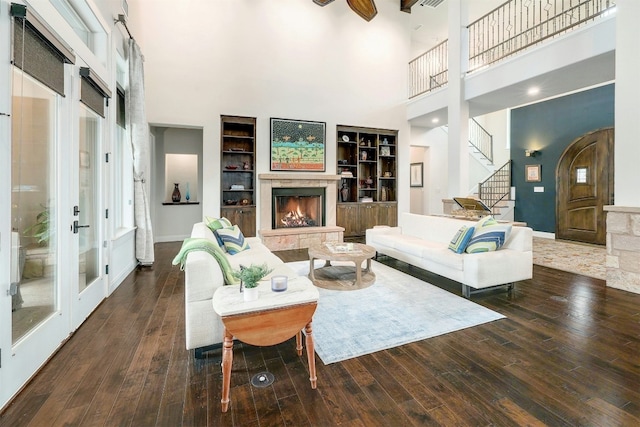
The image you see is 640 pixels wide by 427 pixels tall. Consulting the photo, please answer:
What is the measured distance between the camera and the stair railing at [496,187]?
27.0ft

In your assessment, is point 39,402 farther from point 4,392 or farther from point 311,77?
point 311,77

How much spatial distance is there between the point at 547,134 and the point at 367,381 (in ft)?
25.7

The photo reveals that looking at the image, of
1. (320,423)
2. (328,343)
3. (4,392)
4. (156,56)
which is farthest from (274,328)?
(156,56)

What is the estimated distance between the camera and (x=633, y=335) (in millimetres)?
2531

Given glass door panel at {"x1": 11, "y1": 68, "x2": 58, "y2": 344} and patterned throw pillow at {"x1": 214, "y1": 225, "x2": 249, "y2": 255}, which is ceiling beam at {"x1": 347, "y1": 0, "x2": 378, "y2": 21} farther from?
glass door panel at {"x1": 11, "y1": 68, "x2": 58, "y2": 344}

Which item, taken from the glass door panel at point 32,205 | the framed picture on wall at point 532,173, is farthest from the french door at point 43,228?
the framed picture on wall at point 532,173

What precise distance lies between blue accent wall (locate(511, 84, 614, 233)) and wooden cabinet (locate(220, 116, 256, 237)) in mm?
6591

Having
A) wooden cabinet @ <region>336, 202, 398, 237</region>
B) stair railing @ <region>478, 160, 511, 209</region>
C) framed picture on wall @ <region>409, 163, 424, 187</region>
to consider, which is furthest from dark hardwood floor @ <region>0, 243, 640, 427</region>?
framed picture on wall @ <region>409, 163, 424, 187</region>

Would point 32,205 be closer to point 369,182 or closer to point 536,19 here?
point 369,182

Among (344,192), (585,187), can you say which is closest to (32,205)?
(344,192)

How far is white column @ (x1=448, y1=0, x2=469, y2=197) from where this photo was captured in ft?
20.1

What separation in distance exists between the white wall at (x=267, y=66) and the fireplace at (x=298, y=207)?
0.69 metres

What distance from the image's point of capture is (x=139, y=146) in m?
4.57

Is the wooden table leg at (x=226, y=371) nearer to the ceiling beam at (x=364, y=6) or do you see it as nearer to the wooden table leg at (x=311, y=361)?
the wooden table leg at (x=311, y=361)
